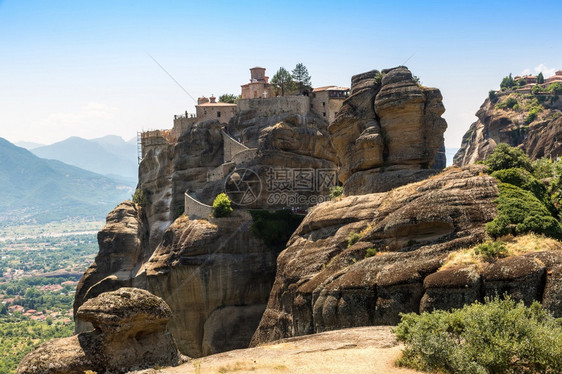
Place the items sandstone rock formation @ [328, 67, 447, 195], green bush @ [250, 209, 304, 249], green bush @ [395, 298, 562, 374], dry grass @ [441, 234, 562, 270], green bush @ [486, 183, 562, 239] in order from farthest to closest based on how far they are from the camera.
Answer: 1. green bush @ [250, 209, 304, 249]
2. sandstone rock formation @ [328, 67, 447, 195]
3. green bush @ [486, 183, 562, 239]
4. dry grass @ [441, 234, 562, 270]
5. green bush @ [395, 298, 562, 374]

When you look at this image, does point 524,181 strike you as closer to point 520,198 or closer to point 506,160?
point 506,160

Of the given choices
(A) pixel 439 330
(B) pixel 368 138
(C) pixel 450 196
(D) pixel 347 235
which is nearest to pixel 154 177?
(B) pixel 368 138

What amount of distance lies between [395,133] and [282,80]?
42203mm

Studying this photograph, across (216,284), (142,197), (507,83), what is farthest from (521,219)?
(507,83)

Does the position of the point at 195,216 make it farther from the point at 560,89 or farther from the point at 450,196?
the point at 560,89

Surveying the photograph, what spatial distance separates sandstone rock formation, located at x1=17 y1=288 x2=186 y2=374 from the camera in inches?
956

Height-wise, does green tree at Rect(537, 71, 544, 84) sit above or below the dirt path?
above

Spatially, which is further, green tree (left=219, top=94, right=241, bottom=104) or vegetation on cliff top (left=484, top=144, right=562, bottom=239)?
green tree (left=219, top=94, right=241, bottom=104)

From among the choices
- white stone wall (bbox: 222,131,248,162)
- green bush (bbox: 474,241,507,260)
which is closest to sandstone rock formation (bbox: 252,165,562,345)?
green bush (bbox: 474,241,507,260)

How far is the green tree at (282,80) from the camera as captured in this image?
285ft

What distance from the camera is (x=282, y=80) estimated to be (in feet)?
288

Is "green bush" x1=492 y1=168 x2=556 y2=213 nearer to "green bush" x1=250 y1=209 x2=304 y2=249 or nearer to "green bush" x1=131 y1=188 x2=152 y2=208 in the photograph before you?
"green bush" x1=250 y1=209 x2=304 y2=249

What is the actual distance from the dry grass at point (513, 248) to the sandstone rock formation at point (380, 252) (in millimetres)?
741

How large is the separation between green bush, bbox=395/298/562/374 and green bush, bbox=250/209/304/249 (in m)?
42.1
